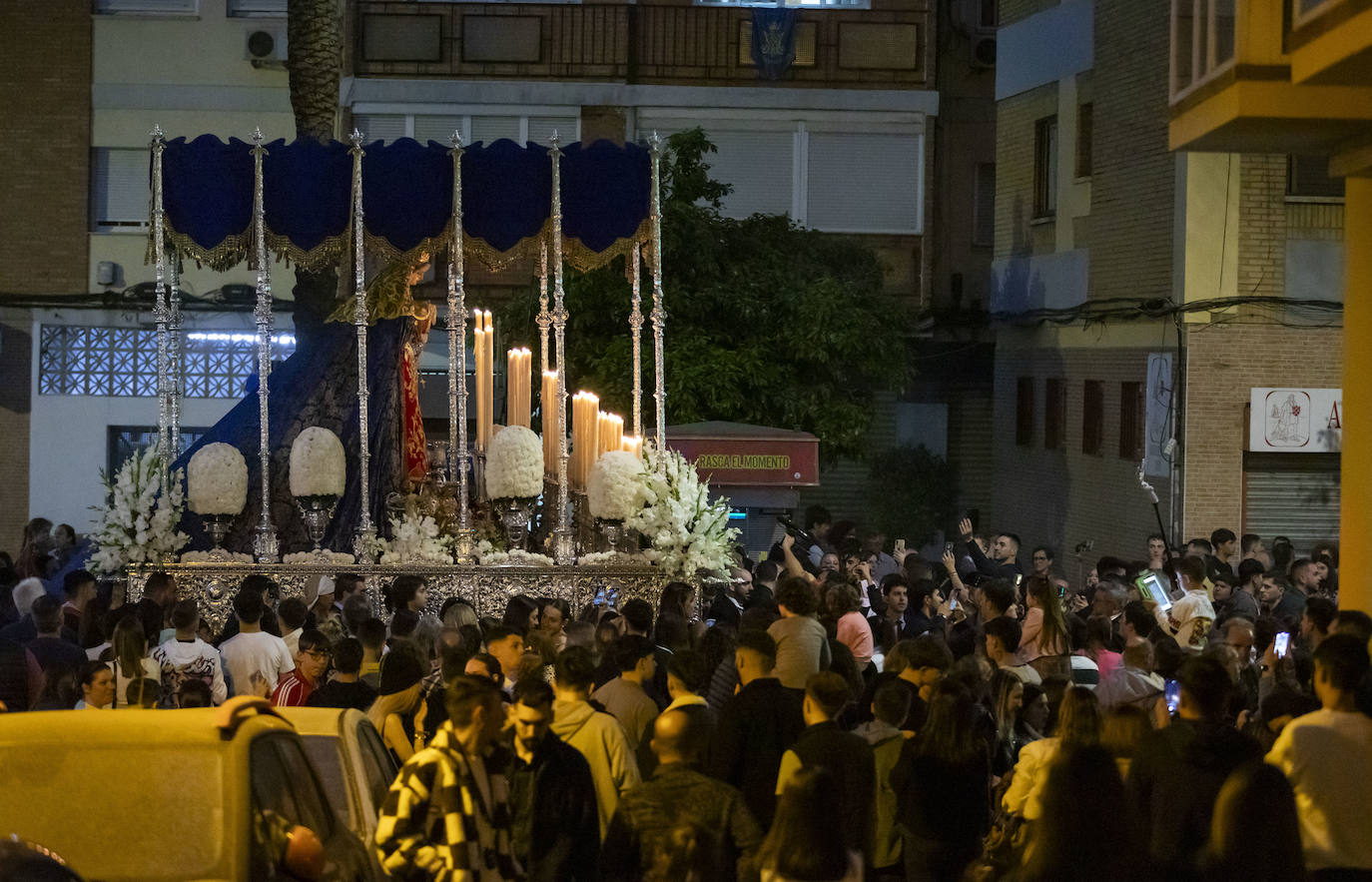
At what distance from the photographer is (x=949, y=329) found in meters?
26.2

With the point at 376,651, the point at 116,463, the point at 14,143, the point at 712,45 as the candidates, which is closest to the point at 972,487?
the point at 712,45

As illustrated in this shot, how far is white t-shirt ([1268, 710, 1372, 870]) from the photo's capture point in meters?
6.22

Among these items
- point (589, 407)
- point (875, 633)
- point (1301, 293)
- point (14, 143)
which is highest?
point (14, 143)

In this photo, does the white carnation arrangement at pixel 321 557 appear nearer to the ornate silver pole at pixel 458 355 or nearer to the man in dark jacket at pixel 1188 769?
the ornate silver pole at pixel 458 355

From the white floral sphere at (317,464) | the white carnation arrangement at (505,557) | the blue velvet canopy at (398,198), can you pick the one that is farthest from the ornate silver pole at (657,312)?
the white floral sphere at (317,464)

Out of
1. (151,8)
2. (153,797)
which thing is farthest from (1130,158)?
(153,797)

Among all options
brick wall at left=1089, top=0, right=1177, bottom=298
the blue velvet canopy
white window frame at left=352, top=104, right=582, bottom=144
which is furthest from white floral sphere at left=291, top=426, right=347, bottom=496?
white window frame at left=352, top=104, right=582, bottom=144

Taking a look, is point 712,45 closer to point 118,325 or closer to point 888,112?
point 888,112

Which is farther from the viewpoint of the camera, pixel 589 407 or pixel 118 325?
pixel 118 325

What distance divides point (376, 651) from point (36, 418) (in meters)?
18.6

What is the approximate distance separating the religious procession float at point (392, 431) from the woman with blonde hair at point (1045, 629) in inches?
167

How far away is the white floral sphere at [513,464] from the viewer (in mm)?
13594

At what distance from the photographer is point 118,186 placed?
25.9 m

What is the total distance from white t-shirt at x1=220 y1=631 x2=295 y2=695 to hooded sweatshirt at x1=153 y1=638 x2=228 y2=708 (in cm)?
21
